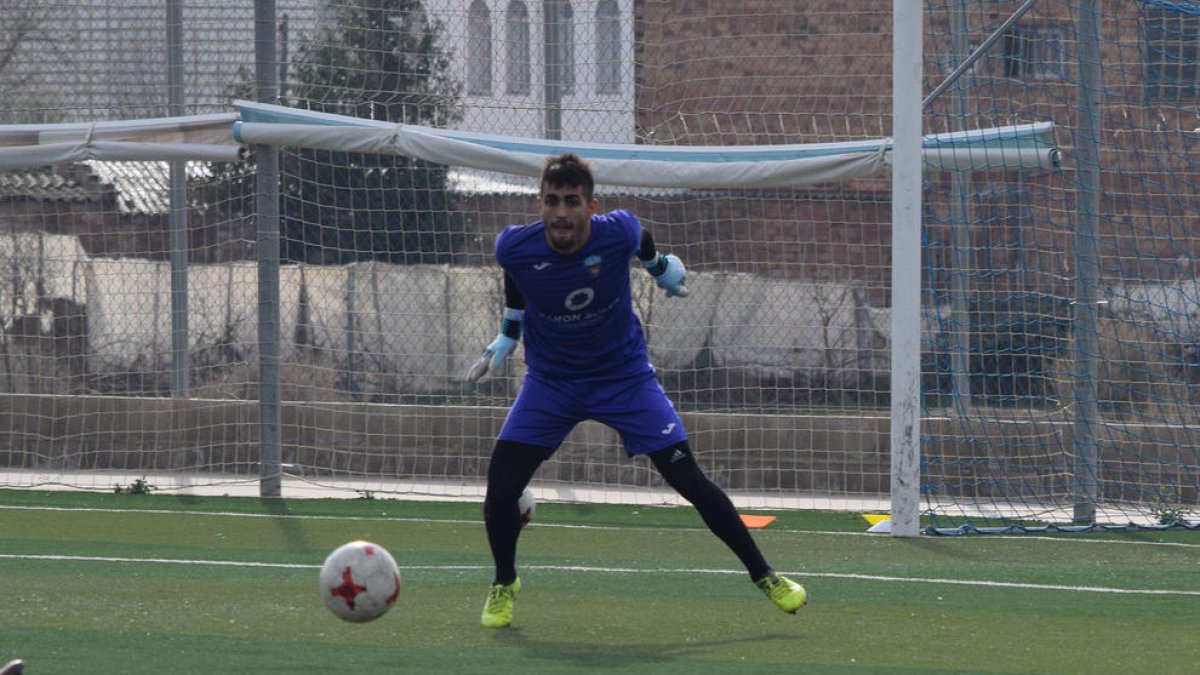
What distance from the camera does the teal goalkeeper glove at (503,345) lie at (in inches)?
281

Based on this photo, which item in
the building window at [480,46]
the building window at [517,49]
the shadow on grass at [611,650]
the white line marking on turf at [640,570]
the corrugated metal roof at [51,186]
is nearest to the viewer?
the shadow on grass at [611,650]

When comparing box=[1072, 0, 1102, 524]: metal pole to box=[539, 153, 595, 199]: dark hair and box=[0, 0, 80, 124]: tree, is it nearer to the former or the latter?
box=[539, 153, 595, 199]: dark hair

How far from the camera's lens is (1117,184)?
39.6 feet

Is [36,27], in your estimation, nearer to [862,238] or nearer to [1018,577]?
[862,238]

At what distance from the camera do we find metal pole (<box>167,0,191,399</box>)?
13.6m

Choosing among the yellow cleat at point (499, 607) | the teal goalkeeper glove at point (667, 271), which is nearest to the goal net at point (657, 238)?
the teal goalkeeper glove at point (667, 271)

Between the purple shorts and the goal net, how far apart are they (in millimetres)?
3593

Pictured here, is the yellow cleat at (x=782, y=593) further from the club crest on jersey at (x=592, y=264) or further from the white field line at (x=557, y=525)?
the white field line at (x=557, y=525)

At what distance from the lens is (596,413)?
276 inches

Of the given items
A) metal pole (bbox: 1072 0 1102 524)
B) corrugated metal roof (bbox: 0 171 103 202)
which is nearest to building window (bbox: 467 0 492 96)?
corrugated metal roof (bbox: 0 171 103 202)

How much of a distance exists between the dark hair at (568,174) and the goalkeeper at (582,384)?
13 cm

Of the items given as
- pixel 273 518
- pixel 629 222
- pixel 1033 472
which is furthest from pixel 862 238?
pixel 629 222

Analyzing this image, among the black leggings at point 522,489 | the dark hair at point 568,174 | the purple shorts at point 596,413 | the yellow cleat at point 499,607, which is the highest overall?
the dark hair at point 568,174

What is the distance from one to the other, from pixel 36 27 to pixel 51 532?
543cm
